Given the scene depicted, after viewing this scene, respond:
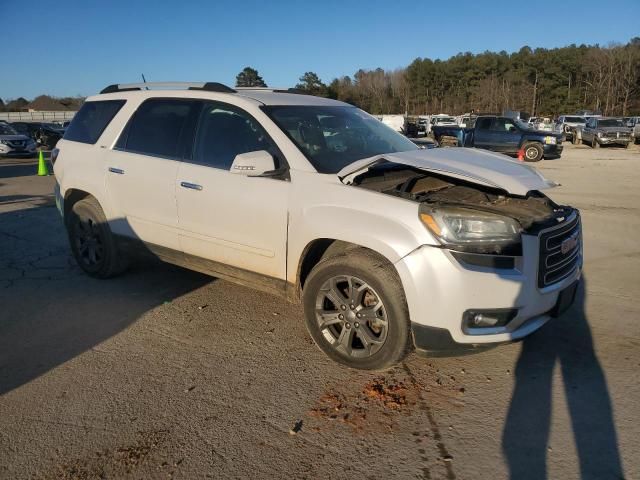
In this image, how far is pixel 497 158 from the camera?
12.8ft

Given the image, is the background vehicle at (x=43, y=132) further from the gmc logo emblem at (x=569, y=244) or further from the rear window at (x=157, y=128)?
the gmc logo emblem at (x=569, y=244)

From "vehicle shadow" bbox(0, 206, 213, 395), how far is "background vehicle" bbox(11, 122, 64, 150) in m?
23.1

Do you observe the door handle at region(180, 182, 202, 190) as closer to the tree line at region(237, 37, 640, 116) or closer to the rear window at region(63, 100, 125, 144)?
the rear window at region(63, 100, 125, 144)

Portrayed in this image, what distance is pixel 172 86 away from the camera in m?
4.61

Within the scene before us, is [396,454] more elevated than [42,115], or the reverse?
[42,115]

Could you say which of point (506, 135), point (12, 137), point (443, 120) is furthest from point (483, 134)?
point (443, 120)

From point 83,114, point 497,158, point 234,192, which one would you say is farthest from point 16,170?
point 497,158

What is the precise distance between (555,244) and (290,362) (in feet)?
6.34

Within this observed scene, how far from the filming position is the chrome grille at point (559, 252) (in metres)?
3.03

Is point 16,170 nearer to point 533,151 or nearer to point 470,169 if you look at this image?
point 470,169

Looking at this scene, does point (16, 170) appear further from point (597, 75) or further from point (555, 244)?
point (597, 75)

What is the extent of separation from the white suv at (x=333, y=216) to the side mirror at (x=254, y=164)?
1 centimetres

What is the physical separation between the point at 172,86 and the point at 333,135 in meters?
1.67

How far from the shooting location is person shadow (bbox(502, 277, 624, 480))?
2.44m
